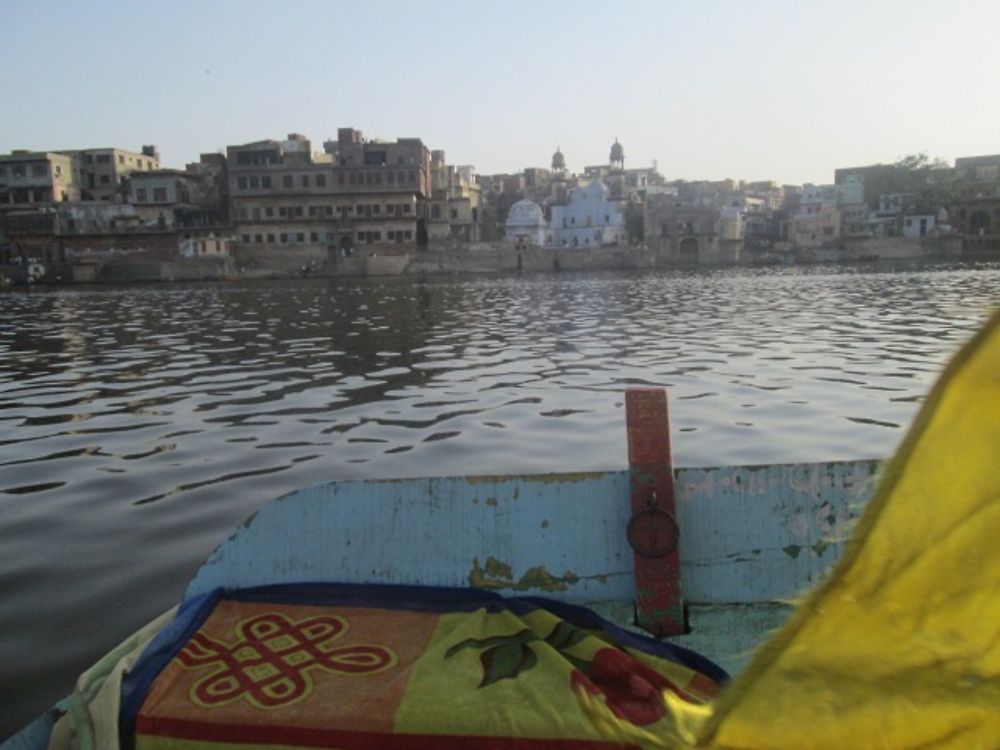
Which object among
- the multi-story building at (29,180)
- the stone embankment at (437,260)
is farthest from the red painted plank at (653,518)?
the multi-story building at (29,180)

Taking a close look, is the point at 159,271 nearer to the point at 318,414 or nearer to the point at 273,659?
the point at 318,414

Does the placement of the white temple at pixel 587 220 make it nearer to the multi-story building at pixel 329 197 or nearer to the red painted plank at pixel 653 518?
the multi-story building at pixel 329 197

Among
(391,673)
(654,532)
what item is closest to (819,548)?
(654,532)

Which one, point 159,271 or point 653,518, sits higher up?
point 159,271

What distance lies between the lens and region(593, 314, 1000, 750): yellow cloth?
1.02 meters

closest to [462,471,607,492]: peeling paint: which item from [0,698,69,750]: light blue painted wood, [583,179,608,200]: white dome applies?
[0,698,69,750]: light blue painted wood

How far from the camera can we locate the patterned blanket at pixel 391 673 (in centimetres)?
272

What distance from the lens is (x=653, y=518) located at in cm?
362

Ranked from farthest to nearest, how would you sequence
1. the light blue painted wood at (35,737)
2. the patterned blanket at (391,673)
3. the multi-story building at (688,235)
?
the multi-story building at (688,235), the light blue painted wood at (35,737), the patterned blanket at (391,673)

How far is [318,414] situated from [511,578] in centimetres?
704

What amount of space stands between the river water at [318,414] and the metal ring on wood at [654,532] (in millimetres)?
1181

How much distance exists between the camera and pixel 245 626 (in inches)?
133

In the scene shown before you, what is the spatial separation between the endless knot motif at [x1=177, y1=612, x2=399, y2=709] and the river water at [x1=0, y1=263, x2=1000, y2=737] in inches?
49.5

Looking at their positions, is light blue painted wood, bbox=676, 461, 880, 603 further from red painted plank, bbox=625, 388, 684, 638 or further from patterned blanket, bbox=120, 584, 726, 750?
patterned blanket, bbox=120, 584, 726, 750
